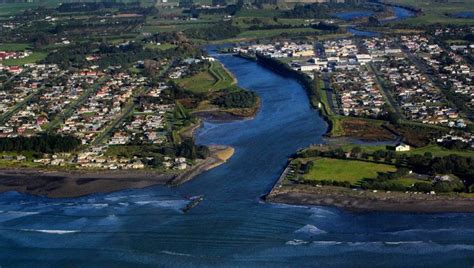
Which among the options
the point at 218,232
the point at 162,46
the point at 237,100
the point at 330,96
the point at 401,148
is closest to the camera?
the point at 218,232

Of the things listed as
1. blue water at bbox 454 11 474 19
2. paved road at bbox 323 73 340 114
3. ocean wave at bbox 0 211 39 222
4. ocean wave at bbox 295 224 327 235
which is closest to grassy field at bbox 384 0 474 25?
blue water at bbox 454 11 474 19

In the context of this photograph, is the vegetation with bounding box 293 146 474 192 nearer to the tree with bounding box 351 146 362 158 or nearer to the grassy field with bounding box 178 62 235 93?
the tree with bounding box 351 146 362 158

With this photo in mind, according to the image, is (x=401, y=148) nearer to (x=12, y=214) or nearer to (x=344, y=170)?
(x=344, y=170)

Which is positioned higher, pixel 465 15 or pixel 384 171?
pixel 465 15

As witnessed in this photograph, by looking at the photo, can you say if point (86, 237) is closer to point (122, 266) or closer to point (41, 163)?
point (122, 266)

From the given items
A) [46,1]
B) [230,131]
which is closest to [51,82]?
[230,131]

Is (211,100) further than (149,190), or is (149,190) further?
(211,100)

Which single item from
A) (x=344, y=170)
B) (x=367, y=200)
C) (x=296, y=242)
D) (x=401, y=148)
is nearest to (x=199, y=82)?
(x=401, y=148)
